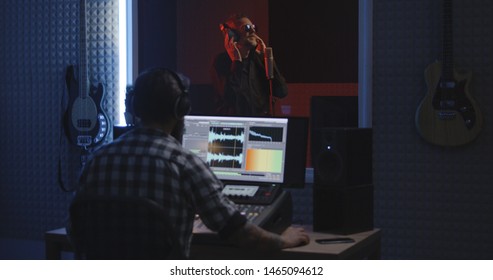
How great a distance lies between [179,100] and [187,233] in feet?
1.37

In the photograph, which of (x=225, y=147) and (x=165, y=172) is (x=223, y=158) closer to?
(x=225, y=147)

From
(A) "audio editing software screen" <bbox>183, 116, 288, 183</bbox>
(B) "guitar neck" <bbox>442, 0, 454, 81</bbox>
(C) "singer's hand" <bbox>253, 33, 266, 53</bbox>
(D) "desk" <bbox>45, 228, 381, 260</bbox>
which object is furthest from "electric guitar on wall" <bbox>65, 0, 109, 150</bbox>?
(B) "guitar neck" <bbox>442, 0, 454, 81</bbox>

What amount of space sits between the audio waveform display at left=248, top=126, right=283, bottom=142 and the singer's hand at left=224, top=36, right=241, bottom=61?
1.48m

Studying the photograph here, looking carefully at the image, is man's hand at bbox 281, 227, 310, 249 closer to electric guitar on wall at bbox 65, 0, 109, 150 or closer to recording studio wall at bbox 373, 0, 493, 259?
recording studio wall at bbox 373, 0, 493, 259

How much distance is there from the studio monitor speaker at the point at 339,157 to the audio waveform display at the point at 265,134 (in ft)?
0.45

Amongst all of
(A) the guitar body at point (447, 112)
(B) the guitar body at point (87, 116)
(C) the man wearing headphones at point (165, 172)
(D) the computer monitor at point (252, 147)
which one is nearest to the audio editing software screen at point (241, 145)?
(D) the computer monitor at point (252, 147)

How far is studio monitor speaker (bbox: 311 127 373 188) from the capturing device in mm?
2830

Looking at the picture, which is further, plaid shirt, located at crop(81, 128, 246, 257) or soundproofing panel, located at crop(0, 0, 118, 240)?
soundproofing panel, located at crop(0, 0, 118, 240)

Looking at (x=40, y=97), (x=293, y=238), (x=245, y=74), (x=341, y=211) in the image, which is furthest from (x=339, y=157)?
(x=40, y=97)

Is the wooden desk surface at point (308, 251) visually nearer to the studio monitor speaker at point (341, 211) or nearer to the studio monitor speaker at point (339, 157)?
the studio monitor speaker at point (341, 211)

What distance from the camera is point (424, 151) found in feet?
13.1

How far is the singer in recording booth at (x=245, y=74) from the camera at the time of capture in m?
4.29

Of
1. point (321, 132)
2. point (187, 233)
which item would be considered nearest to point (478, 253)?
point (321, 132)
